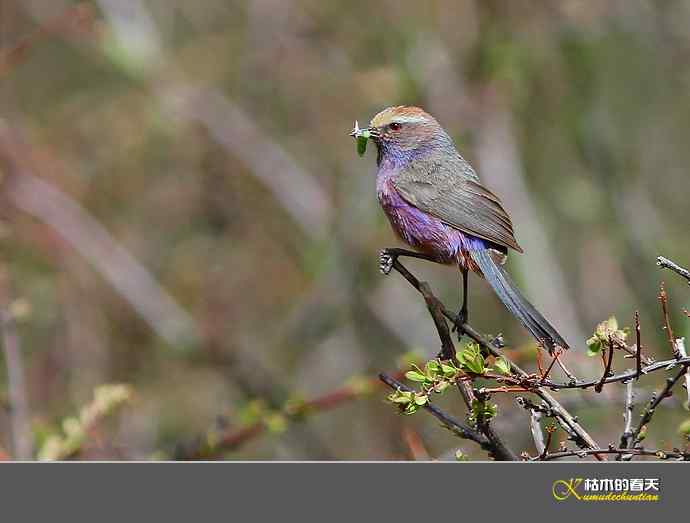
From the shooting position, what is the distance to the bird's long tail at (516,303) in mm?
3080

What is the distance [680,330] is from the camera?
6.10 m

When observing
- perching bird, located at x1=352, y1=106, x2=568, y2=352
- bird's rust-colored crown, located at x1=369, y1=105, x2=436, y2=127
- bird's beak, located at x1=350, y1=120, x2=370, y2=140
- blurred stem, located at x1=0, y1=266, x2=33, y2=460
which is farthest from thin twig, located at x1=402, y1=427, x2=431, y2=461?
blurred stem, located at x1=0, y1=266, x2=33, y2=460

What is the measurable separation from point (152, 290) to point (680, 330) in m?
4.03

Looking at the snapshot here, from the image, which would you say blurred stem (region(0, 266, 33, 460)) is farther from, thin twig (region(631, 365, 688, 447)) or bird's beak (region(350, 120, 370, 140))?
thin twig (region(631, 365, 688, 447))

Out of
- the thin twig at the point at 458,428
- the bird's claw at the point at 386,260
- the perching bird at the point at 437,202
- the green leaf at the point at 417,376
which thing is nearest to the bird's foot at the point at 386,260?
the bird's claw at the point at 386,260

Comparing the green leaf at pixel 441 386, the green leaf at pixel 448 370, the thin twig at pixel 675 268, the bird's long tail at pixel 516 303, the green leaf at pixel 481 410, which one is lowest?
the green leaf at pixel 481 410

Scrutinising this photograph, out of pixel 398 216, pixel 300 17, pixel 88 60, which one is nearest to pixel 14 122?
pixel 88 60

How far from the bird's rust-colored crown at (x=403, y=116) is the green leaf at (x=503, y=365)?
2.07m

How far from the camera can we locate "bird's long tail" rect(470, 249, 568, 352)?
308 centimetres

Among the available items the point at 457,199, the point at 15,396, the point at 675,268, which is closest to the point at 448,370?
the point at 675,268

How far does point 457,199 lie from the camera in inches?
160

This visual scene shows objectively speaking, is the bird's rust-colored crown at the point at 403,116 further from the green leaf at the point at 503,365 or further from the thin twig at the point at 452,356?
the green leaf at the point at 503,365

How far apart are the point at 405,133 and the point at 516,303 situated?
1227 millimetres
